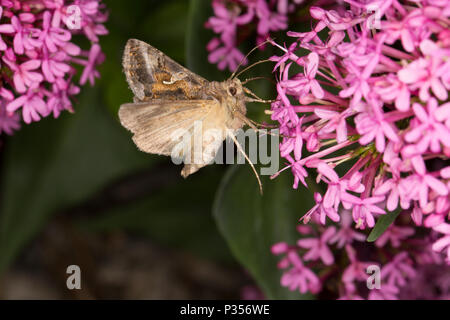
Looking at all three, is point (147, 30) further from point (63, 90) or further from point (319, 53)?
point (319, 53)

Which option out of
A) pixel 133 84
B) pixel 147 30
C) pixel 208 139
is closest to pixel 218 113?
pixel 208 139

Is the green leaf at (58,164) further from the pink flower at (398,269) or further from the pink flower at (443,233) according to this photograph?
the pink flower at (443,233)

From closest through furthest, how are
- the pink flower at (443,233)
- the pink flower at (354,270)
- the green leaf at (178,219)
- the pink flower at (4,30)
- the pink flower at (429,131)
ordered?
1. the pink flower at (429,131)
2. the pink flower at (443,233)
3. the pink flower at (4,30)
4. the pink flower at (354,270)
5. the green leaf at (178,219)

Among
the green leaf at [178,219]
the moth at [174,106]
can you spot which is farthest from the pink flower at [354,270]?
the green leaf at [178,219]

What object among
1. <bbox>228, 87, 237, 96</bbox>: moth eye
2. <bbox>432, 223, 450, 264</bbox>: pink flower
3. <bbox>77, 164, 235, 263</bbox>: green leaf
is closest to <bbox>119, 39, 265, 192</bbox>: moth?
<bbox>228, 87, 237, 96</bbox>: moth eye

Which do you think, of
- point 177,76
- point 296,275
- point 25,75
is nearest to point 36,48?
point 25,75

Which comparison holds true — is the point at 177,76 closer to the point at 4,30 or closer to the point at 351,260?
the point at 4,30
